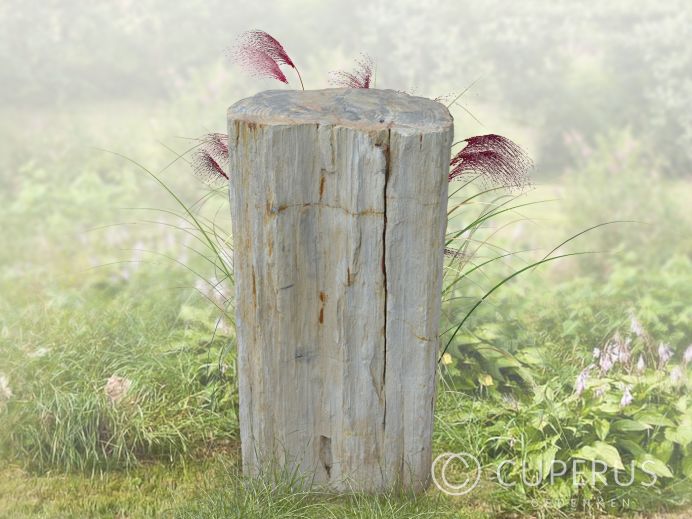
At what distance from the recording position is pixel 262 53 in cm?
357

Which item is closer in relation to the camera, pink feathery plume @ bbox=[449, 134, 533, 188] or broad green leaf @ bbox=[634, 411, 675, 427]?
pink feathery plume @ bbox=[449, 134, 533, 188]

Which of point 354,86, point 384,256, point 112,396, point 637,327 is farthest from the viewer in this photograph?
point 637,327

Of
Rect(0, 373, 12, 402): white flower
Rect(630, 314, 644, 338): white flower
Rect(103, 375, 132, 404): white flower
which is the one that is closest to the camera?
Rect(103, 375, 132, 404): white flower

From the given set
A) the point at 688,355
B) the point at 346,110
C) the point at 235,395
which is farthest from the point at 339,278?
the point at 688,355

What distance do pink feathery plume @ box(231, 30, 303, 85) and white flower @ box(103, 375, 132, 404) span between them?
146 centimetres

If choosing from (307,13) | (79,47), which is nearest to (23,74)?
(79,47)

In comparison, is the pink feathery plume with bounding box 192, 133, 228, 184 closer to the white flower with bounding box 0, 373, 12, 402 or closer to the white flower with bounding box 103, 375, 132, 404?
the white flower with bounding box 103, 375, 132, 404

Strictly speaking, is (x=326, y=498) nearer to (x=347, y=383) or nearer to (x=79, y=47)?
(x=347, y=383)

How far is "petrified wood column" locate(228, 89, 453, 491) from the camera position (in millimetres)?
3082

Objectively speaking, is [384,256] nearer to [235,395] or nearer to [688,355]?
[235,395]

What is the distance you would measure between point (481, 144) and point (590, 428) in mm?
1298

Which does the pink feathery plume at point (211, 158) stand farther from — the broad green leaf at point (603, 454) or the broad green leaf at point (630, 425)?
the broad green leaf at point (630, 425)

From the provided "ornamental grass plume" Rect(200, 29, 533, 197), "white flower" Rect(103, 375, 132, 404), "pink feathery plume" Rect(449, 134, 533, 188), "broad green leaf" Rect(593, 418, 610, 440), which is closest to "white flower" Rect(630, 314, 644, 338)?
"broad green leaf" Rect(593, 418, 610, 440)

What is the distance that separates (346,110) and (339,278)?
1.79 ft
